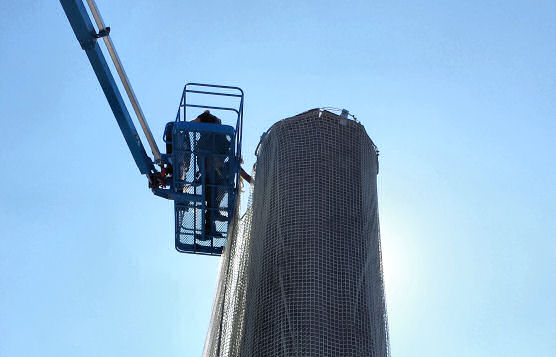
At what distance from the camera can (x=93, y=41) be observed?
24047 millimetres

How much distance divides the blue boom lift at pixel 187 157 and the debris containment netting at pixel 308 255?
170cm

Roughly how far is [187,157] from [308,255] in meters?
7.01

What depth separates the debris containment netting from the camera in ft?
54.0

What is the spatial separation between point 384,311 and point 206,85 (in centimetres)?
904

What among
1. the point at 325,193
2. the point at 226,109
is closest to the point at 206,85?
the point at 226,109

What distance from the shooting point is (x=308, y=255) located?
17516 millimetres

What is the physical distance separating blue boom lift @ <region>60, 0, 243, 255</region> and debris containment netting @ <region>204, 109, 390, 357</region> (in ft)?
5.57

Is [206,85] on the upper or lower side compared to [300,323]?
upper

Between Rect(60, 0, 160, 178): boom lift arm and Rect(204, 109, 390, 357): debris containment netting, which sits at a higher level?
Rect(60, 0, 160, 178): boom lift arm

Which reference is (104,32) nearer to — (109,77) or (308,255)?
(109,77)

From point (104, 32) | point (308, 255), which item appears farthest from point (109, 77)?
point (308, 255)

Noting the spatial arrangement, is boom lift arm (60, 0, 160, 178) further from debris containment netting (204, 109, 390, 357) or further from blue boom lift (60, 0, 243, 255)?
debris containment netting (204, 109, 390, 357)

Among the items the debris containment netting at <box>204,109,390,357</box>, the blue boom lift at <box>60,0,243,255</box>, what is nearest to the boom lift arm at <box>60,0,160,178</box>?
the blue boom lift at <box>60,0,243,255</box>

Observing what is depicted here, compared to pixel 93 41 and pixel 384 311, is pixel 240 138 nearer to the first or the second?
pixel 93 41
